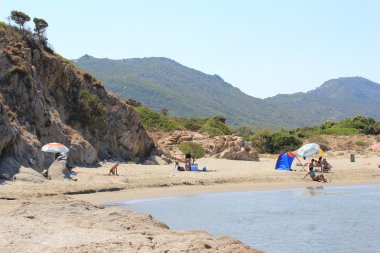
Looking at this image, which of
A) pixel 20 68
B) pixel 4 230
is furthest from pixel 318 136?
pixel 4 230

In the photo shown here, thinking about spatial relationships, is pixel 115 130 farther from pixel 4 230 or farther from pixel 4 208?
pixel 4 230

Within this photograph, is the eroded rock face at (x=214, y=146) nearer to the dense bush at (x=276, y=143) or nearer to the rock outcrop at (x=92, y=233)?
the dense bush at (x=276, y=143)

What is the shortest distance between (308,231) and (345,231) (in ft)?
3.71

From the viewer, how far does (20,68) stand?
88.7 feet

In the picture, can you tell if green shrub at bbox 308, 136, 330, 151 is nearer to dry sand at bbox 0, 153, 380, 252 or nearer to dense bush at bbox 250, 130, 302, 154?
dense bush at bbox 250, 130, 302, 154

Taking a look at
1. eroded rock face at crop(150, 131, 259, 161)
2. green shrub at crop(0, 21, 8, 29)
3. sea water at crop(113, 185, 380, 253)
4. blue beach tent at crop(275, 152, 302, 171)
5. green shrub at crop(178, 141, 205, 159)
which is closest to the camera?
sea water at crop(113, 185, 380, 253)

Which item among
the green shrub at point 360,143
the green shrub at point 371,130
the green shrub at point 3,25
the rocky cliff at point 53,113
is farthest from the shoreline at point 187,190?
the green shrub at point 371,130

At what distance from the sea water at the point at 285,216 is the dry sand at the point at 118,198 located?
1864 mm

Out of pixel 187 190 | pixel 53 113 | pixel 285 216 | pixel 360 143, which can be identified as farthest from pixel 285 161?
pixel 360 143

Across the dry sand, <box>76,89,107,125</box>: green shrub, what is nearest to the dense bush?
the dry sand

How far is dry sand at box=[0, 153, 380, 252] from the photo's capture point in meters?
8.98

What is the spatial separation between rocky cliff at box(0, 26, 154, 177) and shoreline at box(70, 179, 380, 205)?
129 inches


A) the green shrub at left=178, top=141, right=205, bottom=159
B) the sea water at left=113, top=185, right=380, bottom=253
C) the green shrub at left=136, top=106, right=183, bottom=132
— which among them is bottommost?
the sea water at left=113, top=185, right=380, bottom=253

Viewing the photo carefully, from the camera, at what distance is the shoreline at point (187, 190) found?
21069mm
